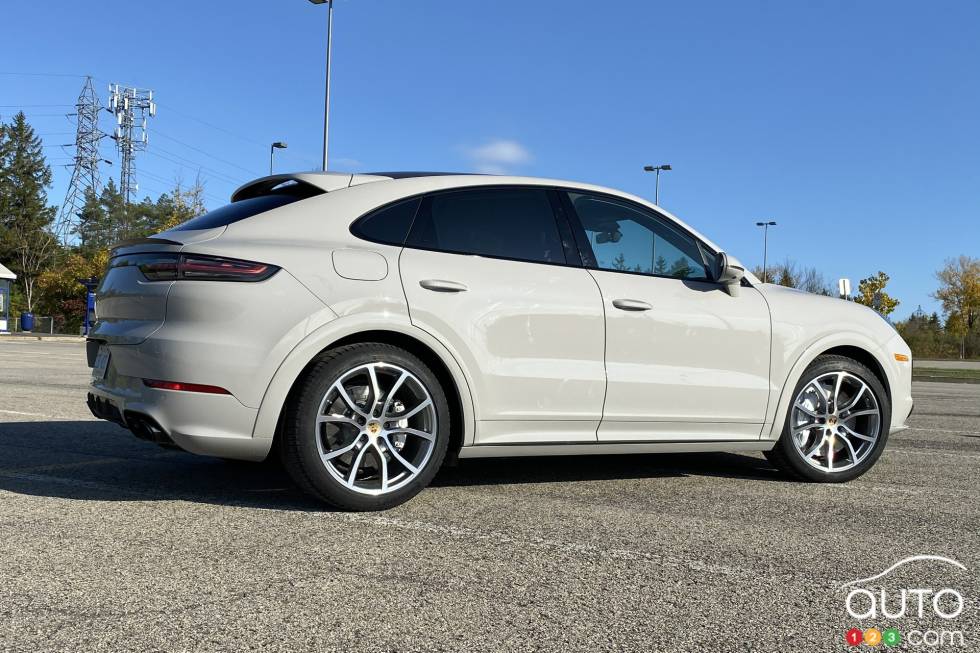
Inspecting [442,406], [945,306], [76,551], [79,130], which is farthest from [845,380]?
[79,130]

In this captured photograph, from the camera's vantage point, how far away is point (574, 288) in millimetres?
4324

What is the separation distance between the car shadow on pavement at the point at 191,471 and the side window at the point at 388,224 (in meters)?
1.32

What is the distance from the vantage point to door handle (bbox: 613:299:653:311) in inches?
174

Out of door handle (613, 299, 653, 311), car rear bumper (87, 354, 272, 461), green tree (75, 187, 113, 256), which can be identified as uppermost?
green tree (75, 187, 113, 256)

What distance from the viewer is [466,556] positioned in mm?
3197

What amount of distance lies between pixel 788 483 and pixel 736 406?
0.66 m

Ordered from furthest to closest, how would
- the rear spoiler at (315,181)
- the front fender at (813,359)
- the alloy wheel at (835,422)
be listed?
1. the alloy wheel at (835,422)
2. the front fender at (813,359)
3. the rear spoiler at (315,181)

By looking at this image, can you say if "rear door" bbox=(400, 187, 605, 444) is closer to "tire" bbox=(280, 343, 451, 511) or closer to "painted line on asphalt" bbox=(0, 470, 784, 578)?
"tire" bbox=(280, 343, 451, 511)

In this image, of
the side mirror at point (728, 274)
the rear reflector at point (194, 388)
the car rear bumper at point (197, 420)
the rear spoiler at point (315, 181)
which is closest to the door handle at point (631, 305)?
the side mirror at point (728, 274)

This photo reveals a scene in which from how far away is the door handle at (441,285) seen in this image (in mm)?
3982

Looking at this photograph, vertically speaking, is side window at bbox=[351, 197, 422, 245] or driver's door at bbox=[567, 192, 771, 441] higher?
side window at bbox=[351, 197, 422, 245]

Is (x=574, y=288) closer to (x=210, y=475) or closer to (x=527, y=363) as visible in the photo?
(x=527, y=363)

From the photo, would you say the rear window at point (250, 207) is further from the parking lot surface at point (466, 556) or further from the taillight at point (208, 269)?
the parking lot surface at point (466, 556)

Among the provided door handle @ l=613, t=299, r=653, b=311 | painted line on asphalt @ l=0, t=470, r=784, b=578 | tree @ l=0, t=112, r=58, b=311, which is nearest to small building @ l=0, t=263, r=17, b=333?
tree @ l=0, t=112, r=58, b=311
